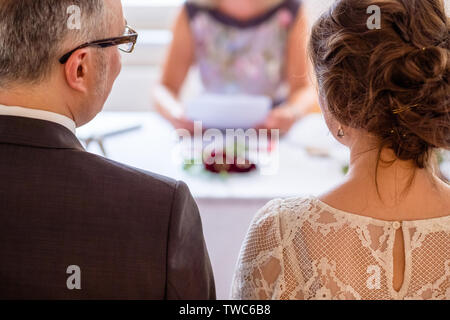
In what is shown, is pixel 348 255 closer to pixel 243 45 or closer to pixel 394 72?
pixel 394 72

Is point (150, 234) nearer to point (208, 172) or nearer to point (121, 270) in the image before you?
point (121, 270)

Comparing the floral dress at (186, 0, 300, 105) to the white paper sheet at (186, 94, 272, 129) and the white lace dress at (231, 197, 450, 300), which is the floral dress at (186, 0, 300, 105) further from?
the white lace dress at (231, 197, 450, 300)

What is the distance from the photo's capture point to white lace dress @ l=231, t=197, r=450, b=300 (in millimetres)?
1044

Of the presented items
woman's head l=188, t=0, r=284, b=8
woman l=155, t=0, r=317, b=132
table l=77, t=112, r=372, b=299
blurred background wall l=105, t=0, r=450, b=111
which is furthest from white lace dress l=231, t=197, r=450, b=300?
blurred background wall l=105, t=0, r=450, b=111

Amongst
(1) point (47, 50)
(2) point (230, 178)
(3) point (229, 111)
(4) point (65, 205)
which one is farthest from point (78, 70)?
(3) point (229, 111)

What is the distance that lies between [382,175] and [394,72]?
0.18 m

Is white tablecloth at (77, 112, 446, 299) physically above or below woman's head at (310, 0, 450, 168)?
below

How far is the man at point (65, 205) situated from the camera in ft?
3.08

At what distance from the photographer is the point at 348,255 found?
1.06 m

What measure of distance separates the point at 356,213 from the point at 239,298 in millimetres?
291

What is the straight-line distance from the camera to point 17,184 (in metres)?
0.95

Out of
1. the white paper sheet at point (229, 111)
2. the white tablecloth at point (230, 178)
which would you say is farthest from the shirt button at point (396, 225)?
the white paper sheet at point (229, 111)

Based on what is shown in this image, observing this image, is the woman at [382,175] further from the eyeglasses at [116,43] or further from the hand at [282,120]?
the hand at [282,120]

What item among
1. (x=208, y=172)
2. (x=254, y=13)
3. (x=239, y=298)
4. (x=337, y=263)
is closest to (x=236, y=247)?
(x=208, y=172)
